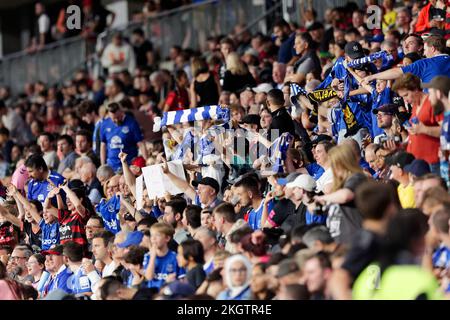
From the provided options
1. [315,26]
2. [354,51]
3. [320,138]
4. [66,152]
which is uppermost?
[315,26]

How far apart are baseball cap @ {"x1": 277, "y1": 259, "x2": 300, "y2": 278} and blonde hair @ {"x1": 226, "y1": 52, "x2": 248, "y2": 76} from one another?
26.2 feet

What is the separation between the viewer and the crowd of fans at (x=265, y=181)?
32.8ft

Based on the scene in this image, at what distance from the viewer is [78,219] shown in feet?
49.0

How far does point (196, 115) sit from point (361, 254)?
5.85 m

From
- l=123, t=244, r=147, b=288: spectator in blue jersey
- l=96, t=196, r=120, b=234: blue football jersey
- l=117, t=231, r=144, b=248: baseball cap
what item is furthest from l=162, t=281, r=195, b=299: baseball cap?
l=96, t=196, r=120, b=234: blue football jersey

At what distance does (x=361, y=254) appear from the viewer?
31.2 ft

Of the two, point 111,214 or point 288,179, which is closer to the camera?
point 288,179

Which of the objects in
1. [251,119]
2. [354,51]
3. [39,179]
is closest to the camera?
[354,51]

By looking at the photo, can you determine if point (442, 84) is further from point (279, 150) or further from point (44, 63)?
point (44, 63)

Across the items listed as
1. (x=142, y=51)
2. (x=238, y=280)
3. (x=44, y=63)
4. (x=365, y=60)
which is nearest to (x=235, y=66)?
(x=365, y=60)

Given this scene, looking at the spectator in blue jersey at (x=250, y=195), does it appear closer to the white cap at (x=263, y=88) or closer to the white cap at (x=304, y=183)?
the white cap at (x=304, y=183)

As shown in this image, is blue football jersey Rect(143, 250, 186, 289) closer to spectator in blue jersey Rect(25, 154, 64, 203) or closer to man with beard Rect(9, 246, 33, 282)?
man with beard Rect(9, 246, 33, 282)

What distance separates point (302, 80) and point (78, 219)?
3.66 meters

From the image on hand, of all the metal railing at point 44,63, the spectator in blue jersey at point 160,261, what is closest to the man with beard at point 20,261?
the spectator in blue jersey at point 160,261
